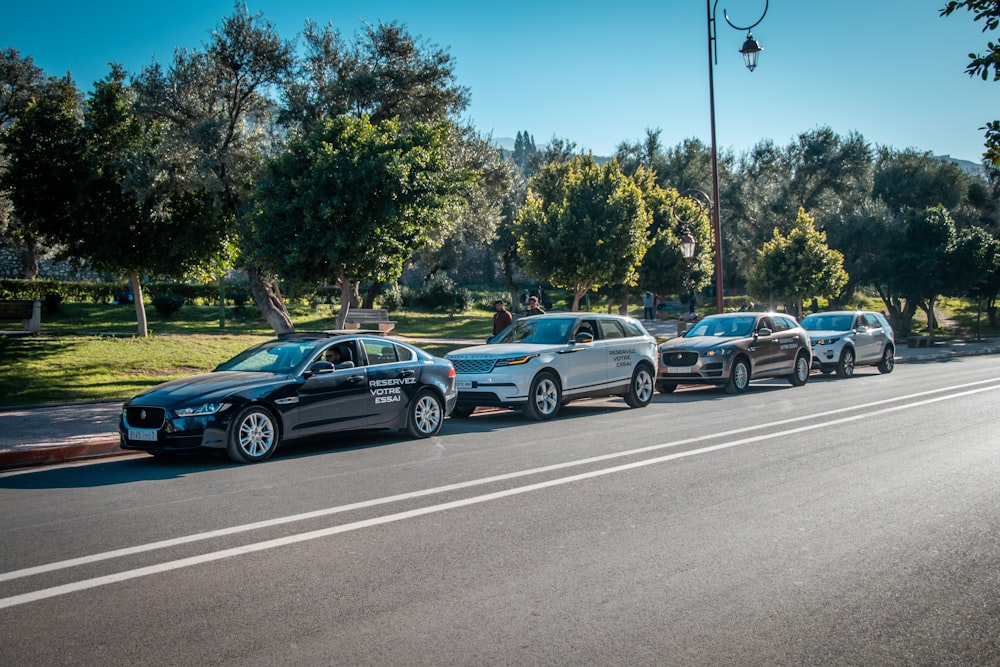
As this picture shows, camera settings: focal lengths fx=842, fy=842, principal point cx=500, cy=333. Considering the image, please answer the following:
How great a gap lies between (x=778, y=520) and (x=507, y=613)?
9.71 feet

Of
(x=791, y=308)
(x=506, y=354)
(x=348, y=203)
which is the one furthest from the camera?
(x=791, y=308)

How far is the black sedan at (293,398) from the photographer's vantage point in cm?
949

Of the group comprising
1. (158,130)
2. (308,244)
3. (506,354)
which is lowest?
(506,354)

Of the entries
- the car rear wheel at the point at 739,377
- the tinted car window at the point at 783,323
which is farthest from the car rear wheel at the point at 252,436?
the tinted car window at the point at 783,323

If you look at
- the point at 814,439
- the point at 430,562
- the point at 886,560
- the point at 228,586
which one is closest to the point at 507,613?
the point at 430,562

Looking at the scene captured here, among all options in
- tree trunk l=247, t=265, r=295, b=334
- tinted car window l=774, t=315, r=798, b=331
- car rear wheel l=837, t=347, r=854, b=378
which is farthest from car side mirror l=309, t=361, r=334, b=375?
car rear wheel l=837, t=347, r=854, b=378

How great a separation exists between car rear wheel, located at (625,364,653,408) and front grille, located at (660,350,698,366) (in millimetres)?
2640

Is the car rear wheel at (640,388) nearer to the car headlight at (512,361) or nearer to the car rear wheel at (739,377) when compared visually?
the car headlight at (512,361)

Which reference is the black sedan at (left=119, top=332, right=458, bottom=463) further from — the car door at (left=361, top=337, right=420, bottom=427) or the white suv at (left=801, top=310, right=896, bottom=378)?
the white suv at (left=801, top=310, right=896, bottom=378)

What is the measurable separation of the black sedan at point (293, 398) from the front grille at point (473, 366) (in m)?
1.31

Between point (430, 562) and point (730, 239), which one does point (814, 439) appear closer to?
point (430, 562)

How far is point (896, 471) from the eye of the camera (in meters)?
8.60

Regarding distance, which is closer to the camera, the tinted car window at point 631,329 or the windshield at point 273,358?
the windshield at point 273,358

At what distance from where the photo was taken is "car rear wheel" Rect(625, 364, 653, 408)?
15.6 meters
